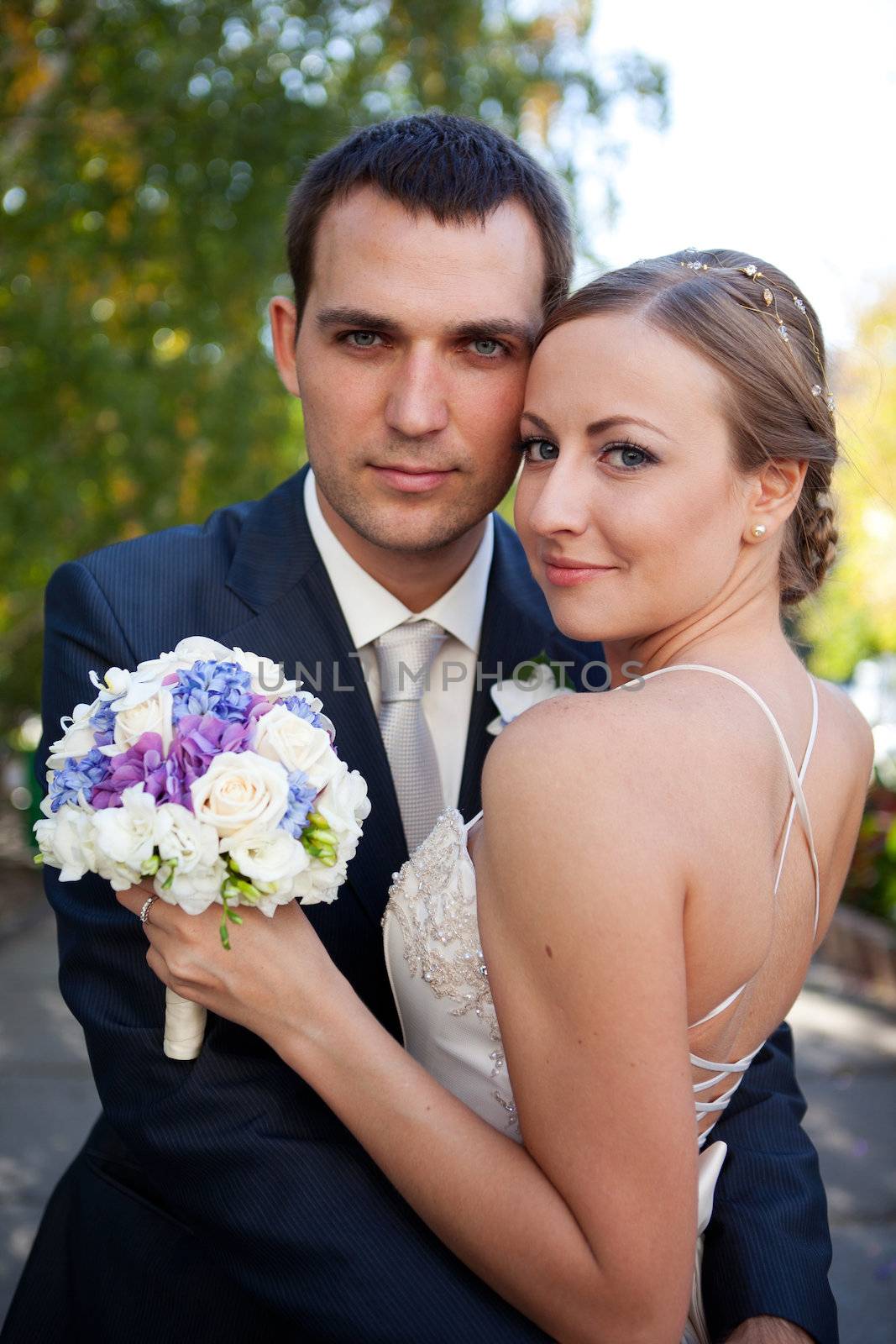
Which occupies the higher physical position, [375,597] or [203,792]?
[203,792]

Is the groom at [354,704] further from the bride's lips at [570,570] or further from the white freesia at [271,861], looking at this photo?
the bride's lips at [570,570]

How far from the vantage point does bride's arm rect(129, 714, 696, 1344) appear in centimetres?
160

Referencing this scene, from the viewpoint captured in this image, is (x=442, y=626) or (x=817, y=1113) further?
(x=817, y=1113)

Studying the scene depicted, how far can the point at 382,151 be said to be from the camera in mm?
2826

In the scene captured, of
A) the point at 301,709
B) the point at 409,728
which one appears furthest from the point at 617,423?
the point at 409,728

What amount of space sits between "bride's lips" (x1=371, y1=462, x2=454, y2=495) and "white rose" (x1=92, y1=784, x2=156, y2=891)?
1318 millimetres

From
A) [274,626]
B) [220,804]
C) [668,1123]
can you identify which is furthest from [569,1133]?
[274,626]

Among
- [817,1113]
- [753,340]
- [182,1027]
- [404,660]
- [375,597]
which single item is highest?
[753,340]

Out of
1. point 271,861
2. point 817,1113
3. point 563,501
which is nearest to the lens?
point 271,861

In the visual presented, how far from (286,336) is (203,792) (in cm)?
197

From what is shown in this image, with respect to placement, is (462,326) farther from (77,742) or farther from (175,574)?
(77,742)

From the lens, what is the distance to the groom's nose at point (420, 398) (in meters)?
2.72

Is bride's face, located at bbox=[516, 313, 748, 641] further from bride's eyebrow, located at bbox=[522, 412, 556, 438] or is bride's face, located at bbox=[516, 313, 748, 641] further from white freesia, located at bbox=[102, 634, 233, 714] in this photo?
white freesia, located at bbox=[102, 634, 233, 714]

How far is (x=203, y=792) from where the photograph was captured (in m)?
1.67
